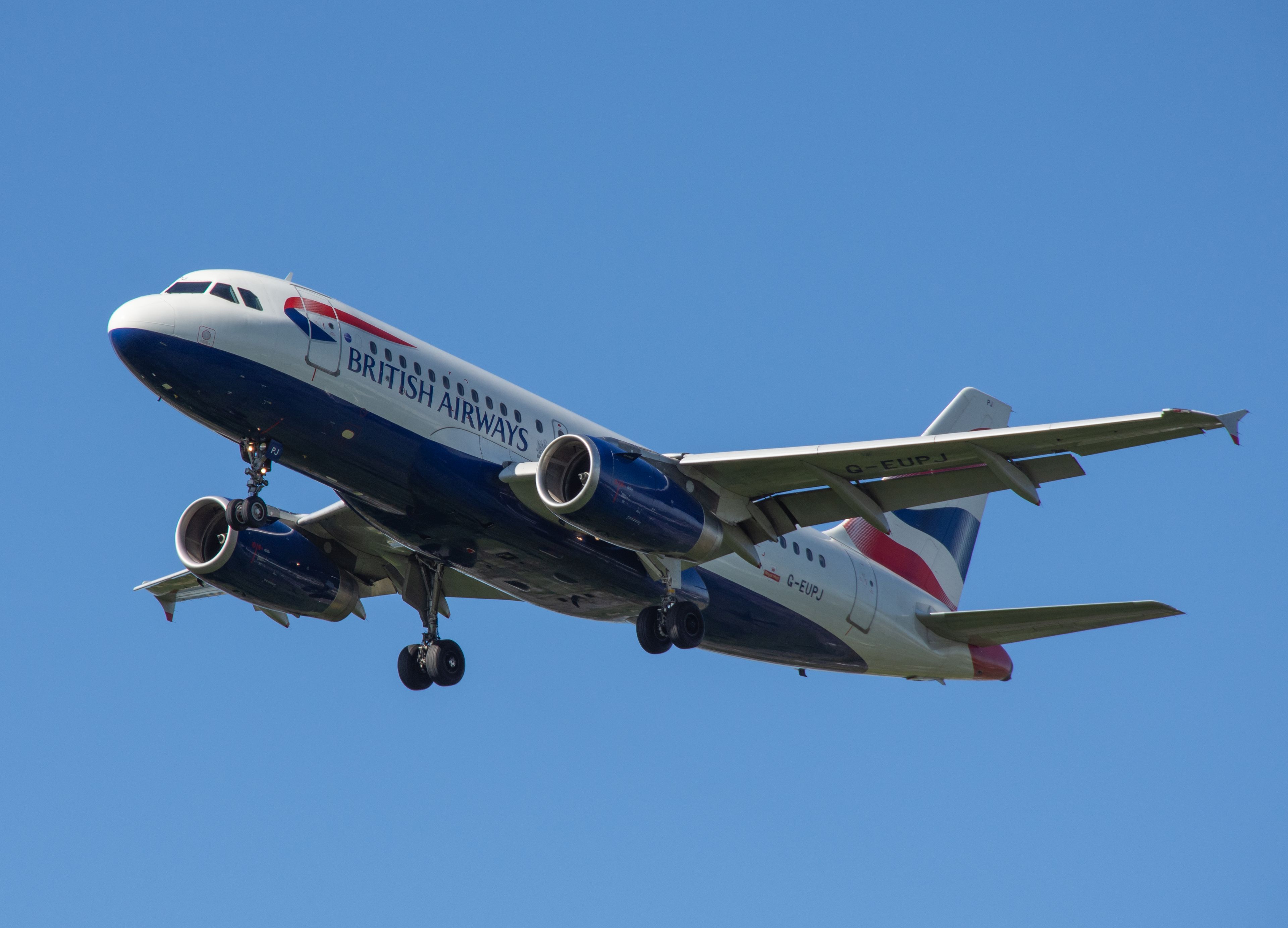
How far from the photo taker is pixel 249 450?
25.4 m

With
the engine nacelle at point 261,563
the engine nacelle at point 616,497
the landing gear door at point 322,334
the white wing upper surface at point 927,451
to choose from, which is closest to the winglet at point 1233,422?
the white wing upper surface at point 927,451

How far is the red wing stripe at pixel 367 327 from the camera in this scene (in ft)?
84.4

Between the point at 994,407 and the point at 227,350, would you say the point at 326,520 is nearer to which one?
the point at 227,350

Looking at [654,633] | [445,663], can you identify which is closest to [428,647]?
[445,663]

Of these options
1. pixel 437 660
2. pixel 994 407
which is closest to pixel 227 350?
pixel 437 660

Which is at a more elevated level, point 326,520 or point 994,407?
point 994,407

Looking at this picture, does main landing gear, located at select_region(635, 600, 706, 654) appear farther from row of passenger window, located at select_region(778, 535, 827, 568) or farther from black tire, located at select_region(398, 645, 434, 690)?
black tire, located at select_region(398, 645, 434, 690)

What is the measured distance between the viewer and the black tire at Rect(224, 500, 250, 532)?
83.6 ft

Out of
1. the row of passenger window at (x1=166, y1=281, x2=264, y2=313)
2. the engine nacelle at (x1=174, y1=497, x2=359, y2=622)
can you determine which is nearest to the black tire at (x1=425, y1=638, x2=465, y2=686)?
the engine nacelle at (x1=174, y1=497, x2=359, y2=622)

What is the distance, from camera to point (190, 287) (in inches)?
975

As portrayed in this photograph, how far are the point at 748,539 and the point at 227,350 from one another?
10251 millimetres

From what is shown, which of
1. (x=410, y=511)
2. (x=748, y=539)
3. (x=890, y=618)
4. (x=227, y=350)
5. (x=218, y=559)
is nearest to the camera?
(x=227, y=350)

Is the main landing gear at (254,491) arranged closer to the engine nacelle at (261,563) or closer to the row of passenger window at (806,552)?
the engine nacelle at (261,563)

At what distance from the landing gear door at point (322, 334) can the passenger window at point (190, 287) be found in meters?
1.52
